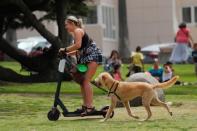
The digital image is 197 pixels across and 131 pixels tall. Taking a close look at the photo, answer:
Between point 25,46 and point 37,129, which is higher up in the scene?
point 37,129

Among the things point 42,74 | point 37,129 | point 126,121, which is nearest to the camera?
point 37,129

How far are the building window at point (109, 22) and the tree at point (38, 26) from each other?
91.0ft

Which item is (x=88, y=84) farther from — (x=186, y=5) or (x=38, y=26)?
(x=186, y=5)

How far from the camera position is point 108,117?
507 inches

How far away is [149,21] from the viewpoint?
5544 centimetres

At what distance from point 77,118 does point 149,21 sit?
42.2 m

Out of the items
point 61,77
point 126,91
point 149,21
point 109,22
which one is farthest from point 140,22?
point 126,91

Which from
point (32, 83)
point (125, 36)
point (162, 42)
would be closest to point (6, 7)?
point (32, 83)

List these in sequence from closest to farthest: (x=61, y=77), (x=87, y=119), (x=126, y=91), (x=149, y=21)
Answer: (x=126, y=91)
(x=61, y=77)
(x=87, y=119)
(x=149, y=21)

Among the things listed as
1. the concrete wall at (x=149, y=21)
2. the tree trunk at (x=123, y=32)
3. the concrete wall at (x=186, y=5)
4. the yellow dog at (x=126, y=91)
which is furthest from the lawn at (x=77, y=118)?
the concrete wall at (x=186, y=5)

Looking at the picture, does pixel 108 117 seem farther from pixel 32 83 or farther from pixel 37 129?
pixel 32 83

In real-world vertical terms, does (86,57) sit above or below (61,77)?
above

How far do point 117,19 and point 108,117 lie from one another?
143 ft

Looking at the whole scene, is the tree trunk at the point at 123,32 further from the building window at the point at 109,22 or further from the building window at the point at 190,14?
the building window at the point at 190,14
